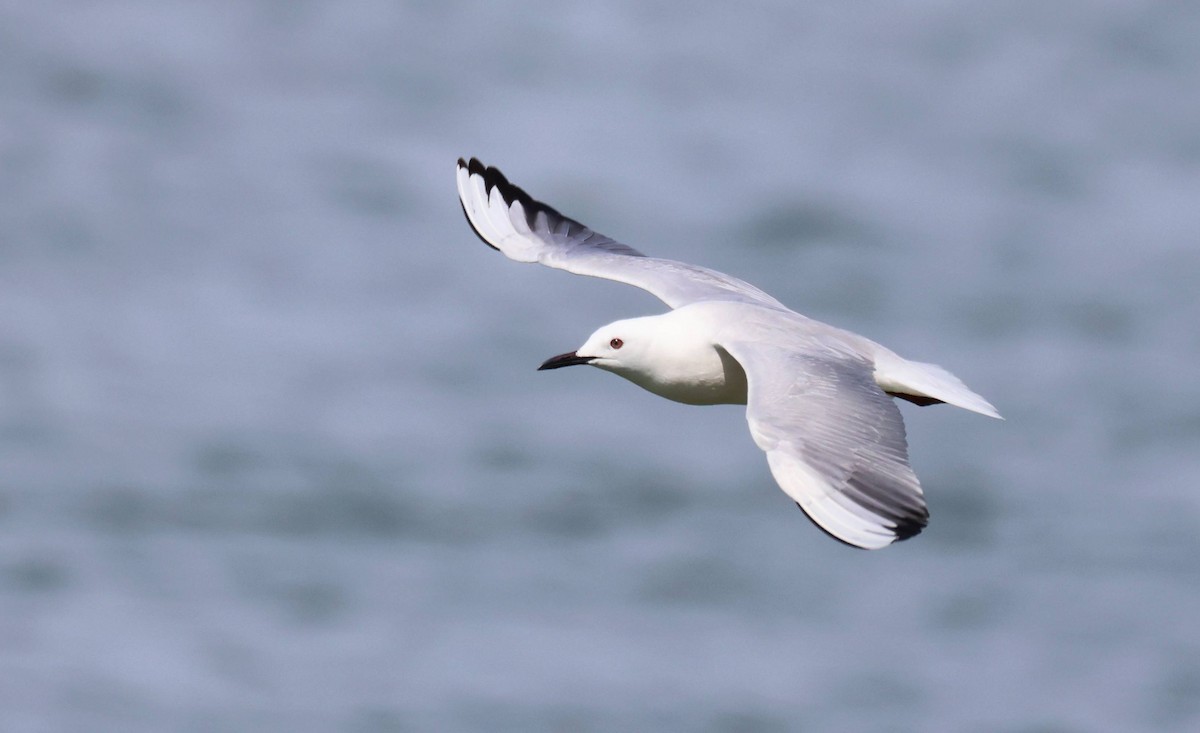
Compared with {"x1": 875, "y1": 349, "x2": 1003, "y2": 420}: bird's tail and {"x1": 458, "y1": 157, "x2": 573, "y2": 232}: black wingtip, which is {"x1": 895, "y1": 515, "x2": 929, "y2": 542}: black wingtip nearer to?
{"x1": 875, "y1": 349, "x2": 1003, "y2": 420}: bird's tail

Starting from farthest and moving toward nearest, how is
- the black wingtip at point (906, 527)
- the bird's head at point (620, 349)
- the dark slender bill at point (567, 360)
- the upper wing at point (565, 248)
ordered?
1. the upper wing at point (565, 248)
2. the dark slender bill at point (567, 360)
3. the bird's head at point (620, 349)
4. the black wingtip at point (906, 527)

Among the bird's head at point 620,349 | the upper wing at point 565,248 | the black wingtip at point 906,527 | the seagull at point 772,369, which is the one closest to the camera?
the black wingtip at point 906,527

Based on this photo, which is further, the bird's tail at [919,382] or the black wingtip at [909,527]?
the bird's tail at [919,382]

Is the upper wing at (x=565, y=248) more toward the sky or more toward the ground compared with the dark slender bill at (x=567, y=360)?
more toward the sky

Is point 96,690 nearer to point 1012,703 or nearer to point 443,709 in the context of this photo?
point 443,709

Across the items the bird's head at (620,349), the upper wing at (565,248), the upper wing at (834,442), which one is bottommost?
the upper wing at (834,442)

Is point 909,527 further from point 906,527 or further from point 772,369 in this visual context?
point 772,369

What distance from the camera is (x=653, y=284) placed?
33.3ft

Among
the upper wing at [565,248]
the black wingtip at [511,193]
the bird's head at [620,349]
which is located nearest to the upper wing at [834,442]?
the bird's head at [620,349]

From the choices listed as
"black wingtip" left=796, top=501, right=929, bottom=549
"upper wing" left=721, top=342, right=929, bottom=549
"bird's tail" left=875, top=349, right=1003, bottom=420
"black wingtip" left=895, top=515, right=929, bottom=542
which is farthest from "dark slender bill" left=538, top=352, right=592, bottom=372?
"black wingtip" left=895, top=515, right=929, bottom=542

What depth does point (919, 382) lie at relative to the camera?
29.8 ft

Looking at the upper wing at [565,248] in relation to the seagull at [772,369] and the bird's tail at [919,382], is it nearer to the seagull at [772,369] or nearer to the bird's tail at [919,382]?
the seagull at [772,369]

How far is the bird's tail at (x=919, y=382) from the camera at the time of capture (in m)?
8.94

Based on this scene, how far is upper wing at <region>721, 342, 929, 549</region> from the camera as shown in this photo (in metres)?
7.31
